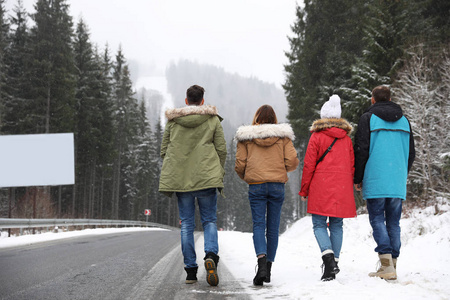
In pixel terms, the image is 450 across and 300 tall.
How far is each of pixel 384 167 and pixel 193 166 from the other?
7.46 ft

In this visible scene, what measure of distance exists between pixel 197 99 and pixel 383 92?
2.35 m

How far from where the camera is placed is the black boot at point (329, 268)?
426 cm

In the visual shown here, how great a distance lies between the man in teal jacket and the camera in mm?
4527

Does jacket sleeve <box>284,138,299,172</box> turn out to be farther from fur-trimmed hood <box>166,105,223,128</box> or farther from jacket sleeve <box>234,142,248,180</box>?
fur-trimmed hood <box>166,105,223,128</box>

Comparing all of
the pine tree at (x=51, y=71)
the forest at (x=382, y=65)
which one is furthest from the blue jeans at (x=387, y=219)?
the pine tree at (x=51, y=71)

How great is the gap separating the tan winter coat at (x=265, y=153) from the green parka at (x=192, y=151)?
30 cm

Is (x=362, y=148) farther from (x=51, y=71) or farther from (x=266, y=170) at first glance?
(x=51, y=71)

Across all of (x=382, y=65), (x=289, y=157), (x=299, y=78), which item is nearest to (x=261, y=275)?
(x=289, y=157)

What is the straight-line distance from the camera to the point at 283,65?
2661cm

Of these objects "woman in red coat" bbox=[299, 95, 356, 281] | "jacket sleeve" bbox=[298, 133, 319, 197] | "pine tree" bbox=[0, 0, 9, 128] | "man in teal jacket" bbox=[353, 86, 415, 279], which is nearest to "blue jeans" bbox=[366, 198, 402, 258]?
"man in teal jacket" bbox=[353, 86, 415, 279]

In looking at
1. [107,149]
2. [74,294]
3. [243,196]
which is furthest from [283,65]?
[243,196]

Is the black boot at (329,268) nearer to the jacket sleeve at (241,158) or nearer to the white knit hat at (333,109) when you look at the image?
the jacket sleeve at (241,158)

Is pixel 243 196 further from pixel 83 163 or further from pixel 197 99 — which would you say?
pixel 197 99

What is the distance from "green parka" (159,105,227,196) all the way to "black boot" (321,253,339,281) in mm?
1460
